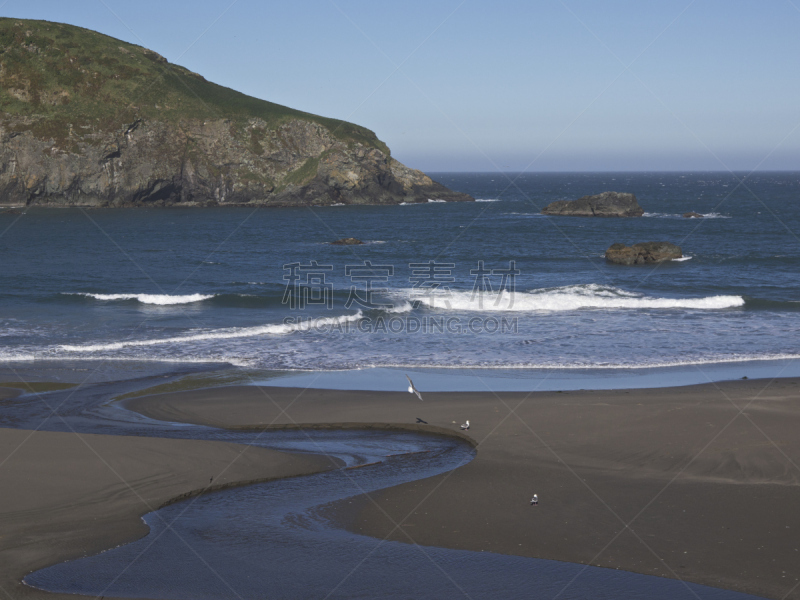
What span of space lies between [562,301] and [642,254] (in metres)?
14.3

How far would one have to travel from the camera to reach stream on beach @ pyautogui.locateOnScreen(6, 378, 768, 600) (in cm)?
680

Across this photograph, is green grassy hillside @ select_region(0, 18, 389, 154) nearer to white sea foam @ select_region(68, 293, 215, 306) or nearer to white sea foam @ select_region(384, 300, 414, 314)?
white sea foam @ select_region(68, 293, 215, 306)

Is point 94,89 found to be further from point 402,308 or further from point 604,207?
→ point 402,308

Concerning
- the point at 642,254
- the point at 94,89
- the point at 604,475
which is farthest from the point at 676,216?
the point at 94,89

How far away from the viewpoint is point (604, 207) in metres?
73.9

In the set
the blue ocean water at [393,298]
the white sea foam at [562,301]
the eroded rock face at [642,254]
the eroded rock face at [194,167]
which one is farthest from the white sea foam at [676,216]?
the white sea foam at [562,301]

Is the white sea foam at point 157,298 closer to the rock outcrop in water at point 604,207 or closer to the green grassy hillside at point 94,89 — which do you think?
the rock outcrop in water at point 604,207

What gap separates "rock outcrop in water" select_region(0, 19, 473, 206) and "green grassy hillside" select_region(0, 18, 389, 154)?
0.15 meters

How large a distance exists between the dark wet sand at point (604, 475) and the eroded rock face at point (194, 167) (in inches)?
2960

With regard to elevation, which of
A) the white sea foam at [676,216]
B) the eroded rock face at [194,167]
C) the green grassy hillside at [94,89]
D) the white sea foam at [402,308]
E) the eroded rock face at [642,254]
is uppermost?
the green grassy hillside at [94,89]

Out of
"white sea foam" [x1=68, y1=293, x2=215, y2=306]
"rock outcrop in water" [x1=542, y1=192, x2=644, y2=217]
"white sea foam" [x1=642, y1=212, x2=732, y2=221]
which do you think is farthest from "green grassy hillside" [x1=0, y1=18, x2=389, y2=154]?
"white sea foam" [x1=68, y1=293, x2=215, y2=306]

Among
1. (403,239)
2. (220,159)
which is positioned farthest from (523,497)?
(220,159)

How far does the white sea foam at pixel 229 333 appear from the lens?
19594 mm

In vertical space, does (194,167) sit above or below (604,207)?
above
